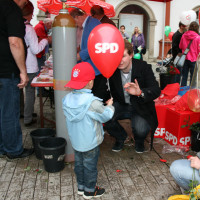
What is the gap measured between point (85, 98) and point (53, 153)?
0.90 metres

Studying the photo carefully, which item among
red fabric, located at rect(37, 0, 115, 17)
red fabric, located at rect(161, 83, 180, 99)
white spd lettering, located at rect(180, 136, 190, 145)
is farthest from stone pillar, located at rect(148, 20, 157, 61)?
white spd lettering, located at rect(180, 136, 190, 145)

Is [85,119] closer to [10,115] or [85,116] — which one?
[85,116]

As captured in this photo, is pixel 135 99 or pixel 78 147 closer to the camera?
pixel 78 147

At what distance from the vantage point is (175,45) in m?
6.66

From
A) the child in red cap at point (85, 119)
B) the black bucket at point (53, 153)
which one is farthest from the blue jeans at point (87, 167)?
the black bucket at point (53, 153)

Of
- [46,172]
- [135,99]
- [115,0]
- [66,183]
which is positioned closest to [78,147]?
[66,183]

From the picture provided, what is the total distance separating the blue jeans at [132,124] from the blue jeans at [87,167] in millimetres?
978

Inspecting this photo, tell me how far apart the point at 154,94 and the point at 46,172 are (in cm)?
154

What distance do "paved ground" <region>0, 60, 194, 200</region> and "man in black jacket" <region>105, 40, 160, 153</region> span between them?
0.29 m

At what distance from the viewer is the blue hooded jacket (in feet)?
6.47

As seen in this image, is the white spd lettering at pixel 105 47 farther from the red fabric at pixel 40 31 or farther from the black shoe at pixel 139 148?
the red fabric at pixel 40 31

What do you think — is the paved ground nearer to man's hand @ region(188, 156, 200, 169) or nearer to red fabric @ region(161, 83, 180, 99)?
man's hand @ region(188, 156, 200, 169)

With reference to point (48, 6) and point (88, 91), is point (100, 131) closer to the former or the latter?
point (88, 91)

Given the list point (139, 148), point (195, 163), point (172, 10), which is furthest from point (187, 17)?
point (172, 10)
